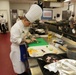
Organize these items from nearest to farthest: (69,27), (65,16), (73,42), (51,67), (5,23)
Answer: (51,67) → (73,42) → (69,27) → (65,16) → (5,23)

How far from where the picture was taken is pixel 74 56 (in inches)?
53.6

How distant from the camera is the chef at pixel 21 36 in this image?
2.06 m

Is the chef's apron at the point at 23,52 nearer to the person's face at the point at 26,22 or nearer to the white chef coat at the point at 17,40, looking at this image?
the white chef coat at the point at 17,40

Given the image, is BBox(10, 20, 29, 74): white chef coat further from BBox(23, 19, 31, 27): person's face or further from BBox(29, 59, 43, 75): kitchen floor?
BBox(29, 59, 43, 75): kitchen floor

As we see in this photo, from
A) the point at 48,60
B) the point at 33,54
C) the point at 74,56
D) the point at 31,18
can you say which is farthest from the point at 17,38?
the point at 74,56

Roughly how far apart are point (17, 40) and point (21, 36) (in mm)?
124

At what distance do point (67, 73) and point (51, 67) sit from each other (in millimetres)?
200

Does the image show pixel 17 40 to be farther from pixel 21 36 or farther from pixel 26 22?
pixel 26 22

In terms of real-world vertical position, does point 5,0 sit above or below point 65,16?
above

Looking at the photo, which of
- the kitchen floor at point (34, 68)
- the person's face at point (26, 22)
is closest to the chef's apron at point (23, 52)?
the person's face at point (26, 22)

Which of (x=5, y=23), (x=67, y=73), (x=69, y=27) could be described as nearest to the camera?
(x=67, y=73)

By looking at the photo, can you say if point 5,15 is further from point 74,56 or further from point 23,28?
point 74,56

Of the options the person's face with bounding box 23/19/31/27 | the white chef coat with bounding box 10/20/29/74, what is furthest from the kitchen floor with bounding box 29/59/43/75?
the person's face with bounding box 23/19/31/27

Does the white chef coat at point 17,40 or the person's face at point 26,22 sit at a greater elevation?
the person's face at point 26,22
